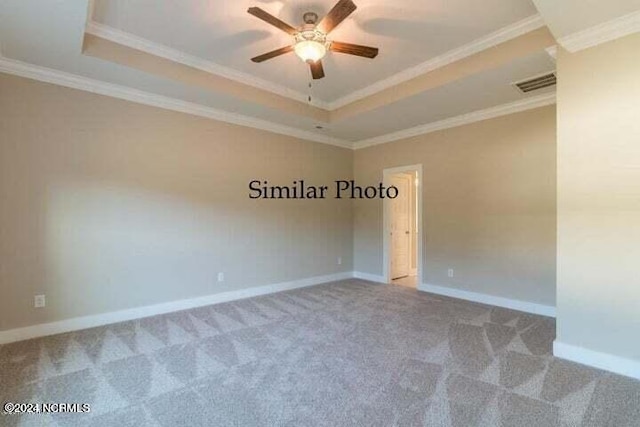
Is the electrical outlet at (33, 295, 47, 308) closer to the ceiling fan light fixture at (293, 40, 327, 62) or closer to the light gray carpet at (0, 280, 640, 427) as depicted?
the light gray carpet at (0, 280, 640, 427)

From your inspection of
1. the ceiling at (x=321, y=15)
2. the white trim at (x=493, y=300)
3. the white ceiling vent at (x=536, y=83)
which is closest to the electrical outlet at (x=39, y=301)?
the ceiling at (x=321, y=15)

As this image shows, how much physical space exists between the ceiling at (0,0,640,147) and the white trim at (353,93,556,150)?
6 cm

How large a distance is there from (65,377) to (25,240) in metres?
1.57

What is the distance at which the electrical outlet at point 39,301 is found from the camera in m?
3.18

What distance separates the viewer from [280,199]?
5.21 metres

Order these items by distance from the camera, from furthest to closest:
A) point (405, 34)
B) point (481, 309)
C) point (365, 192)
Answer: point (365, 192)
point (481, 309)
point (405, 34)

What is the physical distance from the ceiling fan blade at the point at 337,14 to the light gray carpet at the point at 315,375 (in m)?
2.62

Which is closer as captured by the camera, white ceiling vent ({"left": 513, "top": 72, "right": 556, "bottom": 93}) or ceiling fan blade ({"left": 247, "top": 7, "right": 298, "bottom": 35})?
ceiling fan blade ({"left": 247, "top": 7, "right": 298, "bottom": 35})

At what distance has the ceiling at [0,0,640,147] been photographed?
2.62m

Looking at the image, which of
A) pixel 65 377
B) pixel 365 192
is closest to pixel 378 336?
pixel 65 377

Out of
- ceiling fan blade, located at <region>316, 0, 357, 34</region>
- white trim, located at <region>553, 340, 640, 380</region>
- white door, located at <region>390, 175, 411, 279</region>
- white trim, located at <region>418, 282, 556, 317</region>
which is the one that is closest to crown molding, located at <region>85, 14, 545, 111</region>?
ceiling fan blade, located at <region>316, 0, 357, 34</region>

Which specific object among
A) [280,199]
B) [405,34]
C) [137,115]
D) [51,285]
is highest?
[405,34]

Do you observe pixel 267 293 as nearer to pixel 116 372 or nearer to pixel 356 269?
pixel 356 269

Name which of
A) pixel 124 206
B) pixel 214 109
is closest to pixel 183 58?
pixel 214 109
